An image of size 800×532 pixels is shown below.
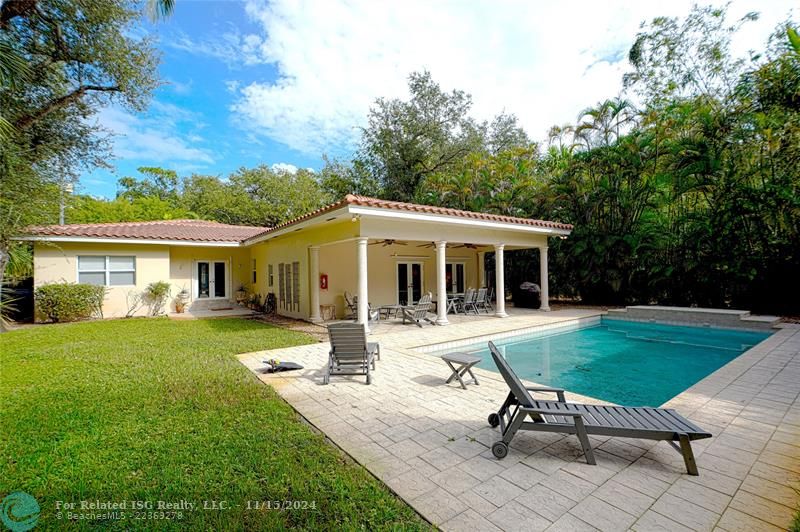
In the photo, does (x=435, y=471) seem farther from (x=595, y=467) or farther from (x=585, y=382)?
(x=585, y=382)

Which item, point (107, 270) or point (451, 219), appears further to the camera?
point (107, 270)

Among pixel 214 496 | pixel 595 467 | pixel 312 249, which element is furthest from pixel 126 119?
pixel 595 467

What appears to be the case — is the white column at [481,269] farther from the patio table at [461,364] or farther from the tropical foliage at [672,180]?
the patio table at [461,364]

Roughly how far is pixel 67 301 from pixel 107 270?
183 centimetres

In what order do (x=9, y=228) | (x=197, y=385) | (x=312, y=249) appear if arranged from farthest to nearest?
(x=312, y=249) < (x=9, y=228) < (x=197, y=385)

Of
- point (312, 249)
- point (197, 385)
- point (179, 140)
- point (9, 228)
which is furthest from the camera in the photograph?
point (179, 140)

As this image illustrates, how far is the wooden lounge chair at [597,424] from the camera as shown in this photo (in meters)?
3.00

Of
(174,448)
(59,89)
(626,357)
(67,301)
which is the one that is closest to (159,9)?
(59,89)

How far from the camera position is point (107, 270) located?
1420 centimetres

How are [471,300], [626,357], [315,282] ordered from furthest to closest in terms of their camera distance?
[471,300]
[315,282]
[626,357]

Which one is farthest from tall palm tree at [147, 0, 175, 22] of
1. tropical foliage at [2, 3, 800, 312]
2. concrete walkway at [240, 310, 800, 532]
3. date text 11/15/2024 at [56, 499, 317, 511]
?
date text 11/15/2024 at [56, 499, 317, 511]

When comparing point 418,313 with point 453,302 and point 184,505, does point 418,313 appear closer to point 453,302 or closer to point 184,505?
point 453,302

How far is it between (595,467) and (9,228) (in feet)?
47.8

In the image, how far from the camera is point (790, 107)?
10.2 m
